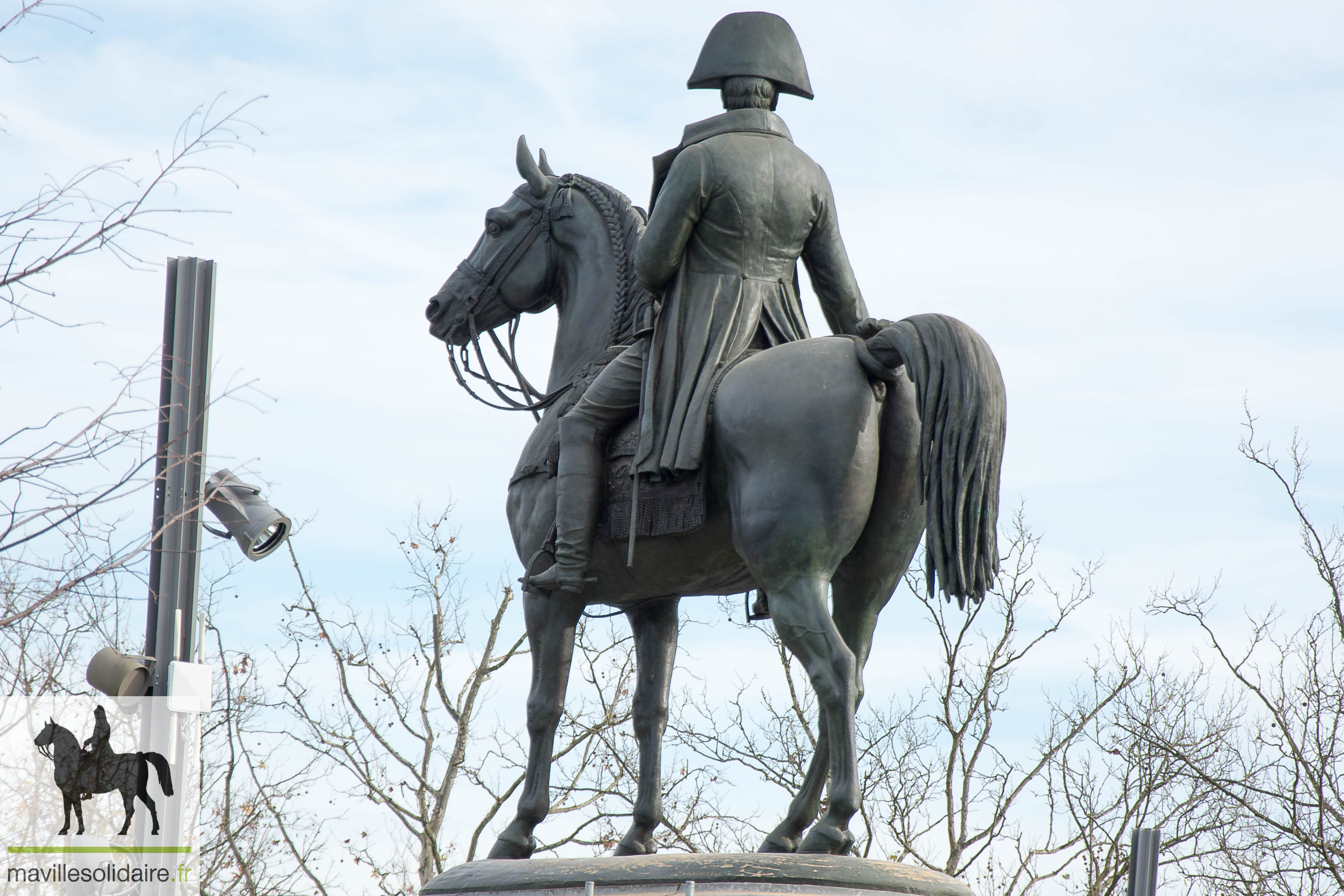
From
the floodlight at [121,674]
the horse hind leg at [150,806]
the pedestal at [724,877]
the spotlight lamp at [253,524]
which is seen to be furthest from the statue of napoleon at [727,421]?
the floodlight at [121,674]

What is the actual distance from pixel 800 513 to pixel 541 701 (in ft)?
4.88

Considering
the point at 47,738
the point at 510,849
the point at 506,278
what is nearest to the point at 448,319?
the point at 506,278

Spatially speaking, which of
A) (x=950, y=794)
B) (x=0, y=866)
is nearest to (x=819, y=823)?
(x=0, y=866)

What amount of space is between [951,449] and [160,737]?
3299 mm

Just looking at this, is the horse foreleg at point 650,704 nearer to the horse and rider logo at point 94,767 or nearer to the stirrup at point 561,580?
the stirrup at point 561,580

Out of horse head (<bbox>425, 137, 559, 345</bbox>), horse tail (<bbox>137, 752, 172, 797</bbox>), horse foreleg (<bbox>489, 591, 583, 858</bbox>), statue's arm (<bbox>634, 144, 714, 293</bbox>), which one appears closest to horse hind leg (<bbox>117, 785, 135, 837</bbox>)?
horse tail (<bbox>137, 752, 172, 797</bbox>)

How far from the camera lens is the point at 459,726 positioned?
1744cm

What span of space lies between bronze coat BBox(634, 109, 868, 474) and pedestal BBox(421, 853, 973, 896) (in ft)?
4.65

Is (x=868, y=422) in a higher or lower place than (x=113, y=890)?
higher

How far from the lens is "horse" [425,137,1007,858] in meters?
5.87

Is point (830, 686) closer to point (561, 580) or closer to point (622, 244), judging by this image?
point (561, 580)

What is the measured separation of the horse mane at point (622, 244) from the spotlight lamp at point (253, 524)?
165cm

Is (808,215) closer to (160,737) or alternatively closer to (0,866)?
(160,737)

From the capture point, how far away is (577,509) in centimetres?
651
